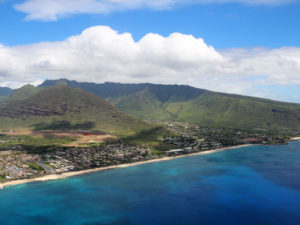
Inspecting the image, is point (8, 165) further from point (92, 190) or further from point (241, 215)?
point (241, 215)

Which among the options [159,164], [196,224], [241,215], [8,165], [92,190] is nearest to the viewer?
[196,224]

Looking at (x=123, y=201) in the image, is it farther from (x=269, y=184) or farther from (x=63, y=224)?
(x=269, y=184)

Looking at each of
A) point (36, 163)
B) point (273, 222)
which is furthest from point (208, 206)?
point (36, 163)

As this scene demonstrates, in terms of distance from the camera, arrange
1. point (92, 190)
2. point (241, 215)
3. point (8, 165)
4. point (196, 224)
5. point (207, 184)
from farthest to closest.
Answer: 1. point (8, 165)
2. point (207, 184)
3. point (92, 190)
4. point (241, 215)
5. point (196, 224)

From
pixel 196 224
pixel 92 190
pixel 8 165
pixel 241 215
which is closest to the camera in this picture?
pixel 196 224

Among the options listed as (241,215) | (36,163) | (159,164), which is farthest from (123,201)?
(36,163)

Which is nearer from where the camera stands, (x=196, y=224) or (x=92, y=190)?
(x=196, y=224)
